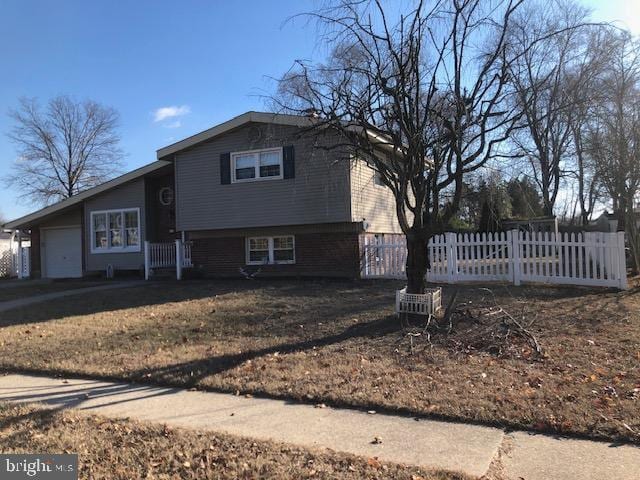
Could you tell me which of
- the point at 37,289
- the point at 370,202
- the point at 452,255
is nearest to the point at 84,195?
the point at 37,289

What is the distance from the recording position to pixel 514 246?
12805 millimetres

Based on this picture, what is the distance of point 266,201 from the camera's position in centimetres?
1627

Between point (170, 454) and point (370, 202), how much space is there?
13.0 meters

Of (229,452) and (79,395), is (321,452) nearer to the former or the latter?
(229,452)

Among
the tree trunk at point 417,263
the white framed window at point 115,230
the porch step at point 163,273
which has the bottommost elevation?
the porch step at point 163,273

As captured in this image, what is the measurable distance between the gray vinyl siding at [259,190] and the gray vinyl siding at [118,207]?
141 inches

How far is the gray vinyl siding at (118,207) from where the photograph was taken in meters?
20.5

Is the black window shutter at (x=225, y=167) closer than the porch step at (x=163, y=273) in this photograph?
Yes

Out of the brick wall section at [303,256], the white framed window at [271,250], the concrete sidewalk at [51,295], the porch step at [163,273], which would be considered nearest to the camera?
the concrete sidewalk at [51,295]

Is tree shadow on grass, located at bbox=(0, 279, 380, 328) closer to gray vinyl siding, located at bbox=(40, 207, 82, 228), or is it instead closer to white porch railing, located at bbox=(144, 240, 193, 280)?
white porch railing, located at bbox=(144, 240, 193, 280)

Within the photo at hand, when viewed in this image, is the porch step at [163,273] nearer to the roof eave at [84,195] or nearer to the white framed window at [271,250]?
the white framed window at [271,250]

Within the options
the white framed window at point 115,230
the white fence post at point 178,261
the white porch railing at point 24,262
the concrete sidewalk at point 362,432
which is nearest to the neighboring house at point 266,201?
the white framed window at point 115,230

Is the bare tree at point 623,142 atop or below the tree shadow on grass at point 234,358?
atop

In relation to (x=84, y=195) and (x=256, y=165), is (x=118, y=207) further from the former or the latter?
(x=256, y=165)
